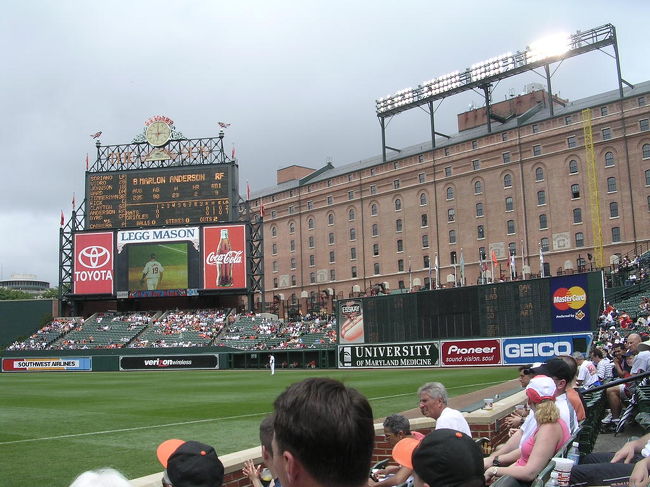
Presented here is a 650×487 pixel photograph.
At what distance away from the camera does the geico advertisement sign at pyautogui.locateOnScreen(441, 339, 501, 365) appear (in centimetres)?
4031

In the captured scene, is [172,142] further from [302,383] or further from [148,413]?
[302,383]

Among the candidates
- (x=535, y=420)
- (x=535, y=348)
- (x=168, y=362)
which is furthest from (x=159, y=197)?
(x=535, y=420)

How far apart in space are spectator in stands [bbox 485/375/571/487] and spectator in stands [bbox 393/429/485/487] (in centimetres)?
200

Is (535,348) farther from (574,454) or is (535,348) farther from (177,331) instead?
(177,331)

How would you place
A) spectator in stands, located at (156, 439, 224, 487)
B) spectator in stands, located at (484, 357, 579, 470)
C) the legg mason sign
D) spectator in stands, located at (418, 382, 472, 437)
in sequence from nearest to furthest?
1. spectator in stands, located at (156, 439, 224, 487)
2. spectator in stands, located at (418, 382, 472, 437)
3. spectator in stands, located at (484, 357, 579, 470)
4. the legg mason sign

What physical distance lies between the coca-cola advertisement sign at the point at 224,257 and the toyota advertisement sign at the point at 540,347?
30069 mm

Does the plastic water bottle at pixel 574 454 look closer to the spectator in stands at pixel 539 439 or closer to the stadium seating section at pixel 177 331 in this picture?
the spectator in stands at pixel 539 439

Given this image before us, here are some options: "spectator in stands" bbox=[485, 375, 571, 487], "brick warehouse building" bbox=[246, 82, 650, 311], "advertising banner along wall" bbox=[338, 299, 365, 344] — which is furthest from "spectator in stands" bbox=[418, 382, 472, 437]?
"brick warehouse building" bbox=[246, 82, 650, 311]

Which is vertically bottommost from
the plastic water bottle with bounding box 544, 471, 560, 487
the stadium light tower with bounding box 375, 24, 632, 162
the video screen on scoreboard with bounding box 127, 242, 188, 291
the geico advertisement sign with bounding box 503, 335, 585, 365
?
the geico advertisement sign with bounding box 503, 335, 585, 365

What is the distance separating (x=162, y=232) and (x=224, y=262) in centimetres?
668

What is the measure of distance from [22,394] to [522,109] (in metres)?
66.6

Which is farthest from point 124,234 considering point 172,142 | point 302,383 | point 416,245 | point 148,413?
point 302,383

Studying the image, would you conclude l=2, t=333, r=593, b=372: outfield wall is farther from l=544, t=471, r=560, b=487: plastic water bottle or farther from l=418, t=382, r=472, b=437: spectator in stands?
l=544, t=471, r=560, b=487: plastic water bottle

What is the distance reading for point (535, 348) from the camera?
38.3 metres
